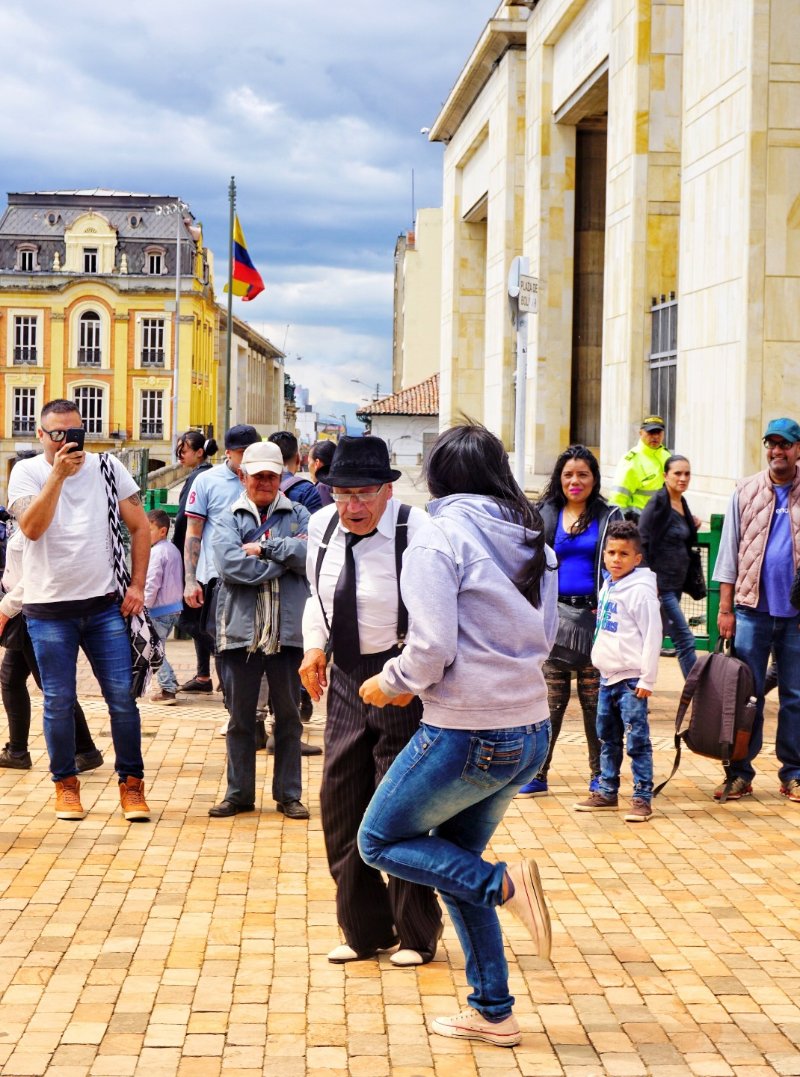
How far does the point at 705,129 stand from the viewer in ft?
48.7

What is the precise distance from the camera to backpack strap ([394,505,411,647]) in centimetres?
555

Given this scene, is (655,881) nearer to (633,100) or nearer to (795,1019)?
(795,1019)

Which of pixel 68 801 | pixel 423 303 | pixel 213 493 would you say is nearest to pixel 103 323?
pixel 423 303

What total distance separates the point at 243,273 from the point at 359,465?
1507 inches

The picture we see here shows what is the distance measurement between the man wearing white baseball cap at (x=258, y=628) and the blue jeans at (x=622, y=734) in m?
1.62

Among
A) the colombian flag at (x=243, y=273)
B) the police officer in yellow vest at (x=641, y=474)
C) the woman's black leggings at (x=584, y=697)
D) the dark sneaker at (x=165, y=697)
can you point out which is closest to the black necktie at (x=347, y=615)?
the woman's black leggings at (x=584, y=697)

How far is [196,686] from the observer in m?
11.8

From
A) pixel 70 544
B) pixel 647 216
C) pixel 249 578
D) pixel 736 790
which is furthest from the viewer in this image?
pixel 647 216

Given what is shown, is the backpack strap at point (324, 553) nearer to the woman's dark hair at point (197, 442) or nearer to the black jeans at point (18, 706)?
the black jeans at point (18, 706)

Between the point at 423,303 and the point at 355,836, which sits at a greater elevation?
the point at 423,303

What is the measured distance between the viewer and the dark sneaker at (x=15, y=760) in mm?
9016

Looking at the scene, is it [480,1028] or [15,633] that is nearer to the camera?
[480,1028]

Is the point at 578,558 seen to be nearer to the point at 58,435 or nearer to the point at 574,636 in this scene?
the point at 574,636

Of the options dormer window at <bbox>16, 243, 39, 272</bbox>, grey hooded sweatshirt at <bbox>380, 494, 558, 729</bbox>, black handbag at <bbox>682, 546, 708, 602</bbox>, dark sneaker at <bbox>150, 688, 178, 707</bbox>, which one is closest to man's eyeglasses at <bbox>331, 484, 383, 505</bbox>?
grey hooded sweatshirt at <bbox>380, 494, 558, 729</bbox>
